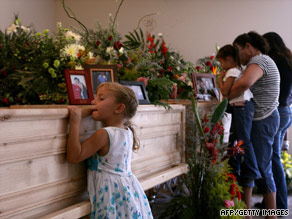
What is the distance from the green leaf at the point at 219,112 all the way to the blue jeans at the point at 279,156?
0.63m

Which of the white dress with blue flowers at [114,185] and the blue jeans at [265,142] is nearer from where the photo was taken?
the white dress with blue flowers at [114,185]

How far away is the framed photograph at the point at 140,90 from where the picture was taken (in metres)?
2.25

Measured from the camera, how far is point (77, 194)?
1.72m

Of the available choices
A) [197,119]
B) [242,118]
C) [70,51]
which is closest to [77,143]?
[70,51]

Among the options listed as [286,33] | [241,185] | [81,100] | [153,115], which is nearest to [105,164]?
[81,100]

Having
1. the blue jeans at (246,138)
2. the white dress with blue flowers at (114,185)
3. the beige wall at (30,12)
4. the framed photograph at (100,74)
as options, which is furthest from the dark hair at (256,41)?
the beige wall at (30,12)

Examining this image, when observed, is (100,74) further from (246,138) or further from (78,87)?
(246,138)

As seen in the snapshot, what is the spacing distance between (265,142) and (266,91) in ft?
1.27

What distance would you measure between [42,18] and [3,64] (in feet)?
13.2

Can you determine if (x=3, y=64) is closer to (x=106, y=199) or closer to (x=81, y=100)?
(x=81, y=100)

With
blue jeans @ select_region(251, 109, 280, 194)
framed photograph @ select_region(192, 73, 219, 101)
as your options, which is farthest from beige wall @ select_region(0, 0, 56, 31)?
blue jeans @ select_region(251, 109, 280, 194)

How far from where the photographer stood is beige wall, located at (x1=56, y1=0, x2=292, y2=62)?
5062mm

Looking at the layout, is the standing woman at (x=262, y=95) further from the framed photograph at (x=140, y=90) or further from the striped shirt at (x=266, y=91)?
the framed photograph at (x=140, y=90)

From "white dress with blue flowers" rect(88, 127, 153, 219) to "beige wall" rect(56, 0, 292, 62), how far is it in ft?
12.9
